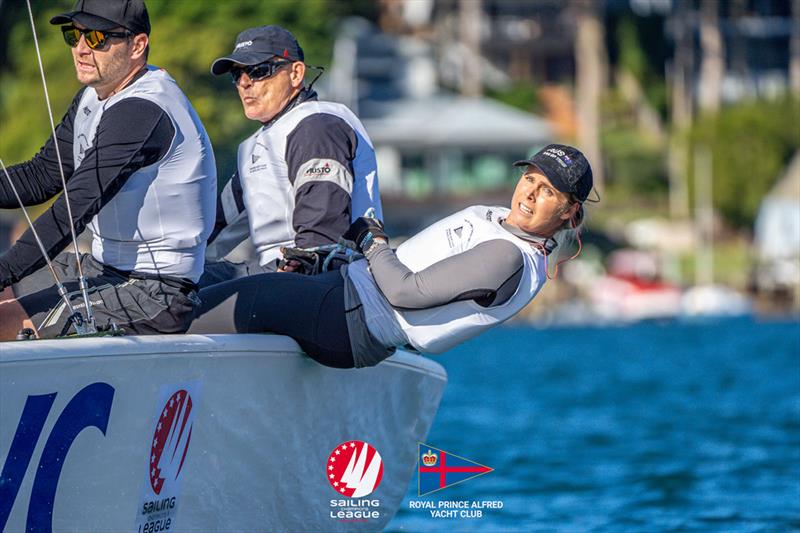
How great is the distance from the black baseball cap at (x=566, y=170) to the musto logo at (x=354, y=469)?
126cm

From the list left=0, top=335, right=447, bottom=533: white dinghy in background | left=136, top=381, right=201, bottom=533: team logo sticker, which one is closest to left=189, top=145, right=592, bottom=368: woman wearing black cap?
left=0, top=335, right=447, bottom=533: white dinghy in background

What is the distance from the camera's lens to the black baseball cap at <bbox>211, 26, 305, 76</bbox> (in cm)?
557

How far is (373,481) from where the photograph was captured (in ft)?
19.1

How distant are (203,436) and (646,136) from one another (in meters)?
54.8

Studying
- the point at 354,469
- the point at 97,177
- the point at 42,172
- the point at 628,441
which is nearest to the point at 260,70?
the point at 42,172

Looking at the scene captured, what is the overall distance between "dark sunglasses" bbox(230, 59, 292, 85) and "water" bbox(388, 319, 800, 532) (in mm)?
2253

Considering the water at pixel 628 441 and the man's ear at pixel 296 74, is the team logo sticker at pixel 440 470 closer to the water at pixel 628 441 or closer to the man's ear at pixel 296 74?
the water at pixel 628 441

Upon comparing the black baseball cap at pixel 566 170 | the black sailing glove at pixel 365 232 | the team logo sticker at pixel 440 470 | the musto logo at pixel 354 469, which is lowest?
the team logo sticker at pixel 440 470

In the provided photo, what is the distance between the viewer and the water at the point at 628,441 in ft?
24.4

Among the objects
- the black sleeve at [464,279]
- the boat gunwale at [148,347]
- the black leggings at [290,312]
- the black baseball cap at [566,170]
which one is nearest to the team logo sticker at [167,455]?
the boat gunwale at [148,347]

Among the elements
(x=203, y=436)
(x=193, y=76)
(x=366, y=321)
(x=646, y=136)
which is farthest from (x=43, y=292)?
(x=646, y=136)

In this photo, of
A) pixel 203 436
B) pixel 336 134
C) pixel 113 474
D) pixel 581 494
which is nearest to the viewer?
pixel 113 474

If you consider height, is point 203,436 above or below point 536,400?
above

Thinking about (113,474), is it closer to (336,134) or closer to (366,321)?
(366,321)
